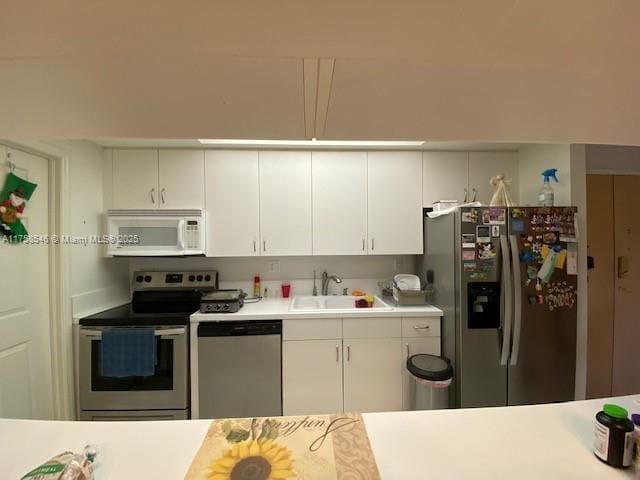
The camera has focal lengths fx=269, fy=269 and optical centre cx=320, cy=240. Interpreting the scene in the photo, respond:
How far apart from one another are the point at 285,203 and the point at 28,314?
1834mm

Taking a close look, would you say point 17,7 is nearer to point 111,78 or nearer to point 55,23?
point 55,23

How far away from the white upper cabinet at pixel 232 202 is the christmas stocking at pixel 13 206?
106 centimetres

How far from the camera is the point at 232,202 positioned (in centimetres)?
226

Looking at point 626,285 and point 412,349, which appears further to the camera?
point 626,285

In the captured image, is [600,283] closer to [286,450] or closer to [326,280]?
[326,280]

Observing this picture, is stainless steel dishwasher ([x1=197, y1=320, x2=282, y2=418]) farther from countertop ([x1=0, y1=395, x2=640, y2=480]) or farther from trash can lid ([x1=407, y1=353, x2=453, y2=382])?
countertop ([x1=0, y1=395, x2=640, y2=480])

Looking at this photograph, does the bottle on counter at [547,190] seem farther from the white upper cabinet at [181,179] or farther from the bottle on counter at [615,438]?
the white upper cabinet at [181,179]

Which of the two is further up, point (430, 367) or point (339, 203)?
point (339, 203)

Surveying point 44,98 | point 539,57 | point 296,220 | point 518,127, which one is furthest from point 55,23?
point 296,220

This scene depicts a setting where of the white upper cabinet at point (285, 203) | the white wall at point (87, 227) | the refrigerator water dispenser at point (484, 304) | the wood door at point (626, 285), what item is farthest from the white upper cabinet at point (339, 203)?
the wood door at point (626, 285)

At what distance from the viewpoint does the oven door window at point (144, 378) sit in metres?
1.87

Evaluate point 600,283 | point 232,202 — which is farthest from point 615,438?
point 600,283

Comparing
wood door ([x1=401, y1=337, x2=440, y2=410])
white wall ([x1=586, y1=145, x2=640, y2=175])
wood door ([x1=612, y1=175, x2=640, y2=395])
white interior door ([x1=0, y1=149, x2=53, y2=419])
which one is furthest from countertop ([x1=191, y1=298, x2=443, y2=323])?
white wall ([x1=586, y1=145, x2=640, y2=175])

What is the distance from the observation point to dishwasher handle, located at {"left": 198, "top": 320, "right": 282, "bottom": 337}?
1926 millimetres
